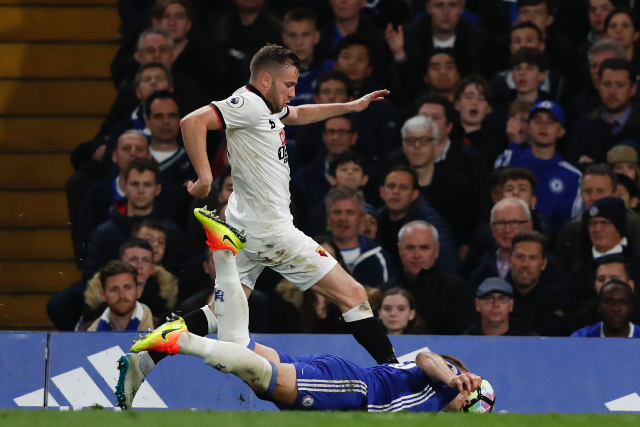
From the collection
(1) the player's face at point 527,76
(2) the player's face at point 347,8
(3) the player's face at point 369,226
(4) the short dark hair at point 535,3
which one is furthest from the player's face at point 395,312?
(4) the short dark hair at point 535,3

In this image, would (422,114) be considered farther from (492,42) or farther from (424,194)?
(492,42)

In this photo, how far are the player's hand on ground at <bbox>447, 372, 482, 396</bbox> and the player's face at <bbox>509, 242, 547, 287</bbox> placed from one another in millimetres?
2647

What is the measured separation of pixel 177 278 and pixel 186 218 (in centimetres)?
96

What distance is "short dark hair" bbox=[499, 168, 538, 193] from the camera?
8992 millimetres

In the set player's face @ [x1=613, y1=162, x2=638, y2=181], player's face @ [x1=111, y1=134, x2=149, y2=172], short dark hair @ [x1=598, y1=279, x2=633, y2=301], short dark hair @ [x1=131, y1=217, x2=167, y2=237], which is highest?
player's face @ [x1=111, y1=134, x2=149, y2=172]

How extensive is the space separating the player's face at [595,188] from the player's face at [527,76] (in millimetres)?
1469

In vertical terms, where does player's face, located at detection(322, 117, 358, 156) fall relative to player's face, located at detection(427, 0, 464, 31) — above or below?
below

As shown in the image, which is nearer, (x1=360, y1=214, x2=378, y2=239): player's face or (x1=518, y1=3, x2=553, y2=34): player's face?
(x1=360, y1=214, x2=378, y2=239): player's face

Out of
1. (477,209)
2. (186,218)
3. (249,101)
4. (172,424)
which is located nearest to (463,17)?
(477,209)

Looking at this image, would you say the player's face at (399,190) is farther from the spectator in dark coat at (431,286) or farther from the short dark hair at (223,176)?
the short dark hair at (223,176)

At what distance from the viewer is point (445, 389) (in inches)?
240

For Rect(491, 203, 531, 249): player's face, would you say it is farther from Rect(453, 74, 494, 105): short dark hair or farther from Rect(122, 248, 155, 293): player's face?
Rect(122, 248, 155, 293): player's face

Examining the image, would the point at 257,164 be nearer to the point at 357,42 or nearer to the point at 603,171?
the point at 603,171

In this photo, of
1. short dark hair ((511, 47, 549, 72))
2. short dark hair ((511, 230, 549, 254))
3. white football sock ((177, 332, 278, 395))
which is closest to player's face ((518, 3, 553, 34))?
short dark hair ((511, 47, 549, 72))
